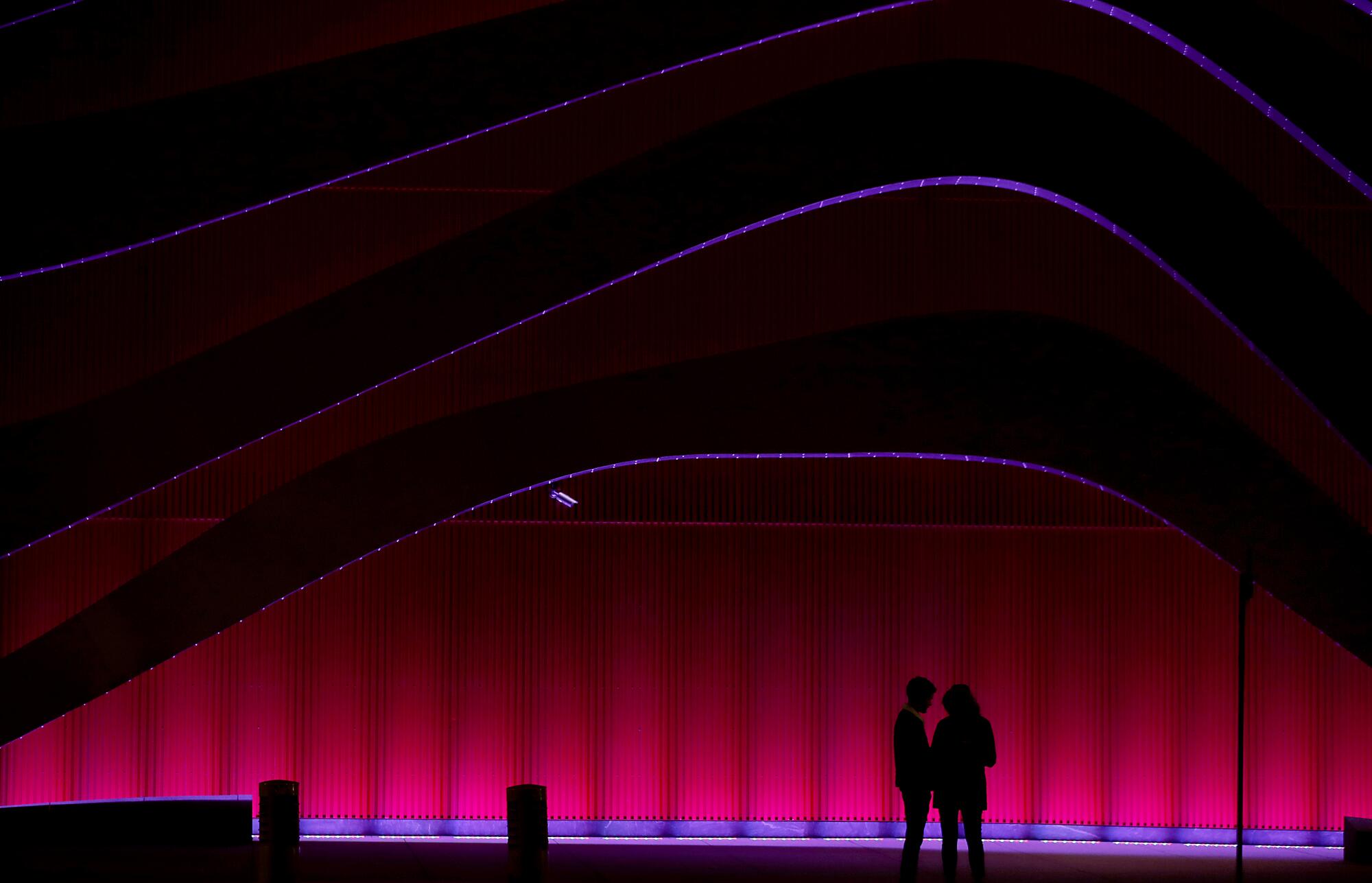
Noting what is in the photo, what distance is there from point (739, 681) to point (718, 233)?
257 inches

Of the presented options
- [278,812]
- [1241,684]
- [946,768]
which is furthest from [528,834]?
[1241,684]

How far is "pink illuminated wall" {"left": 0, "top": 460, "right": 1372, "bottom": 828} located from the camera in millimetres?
17078

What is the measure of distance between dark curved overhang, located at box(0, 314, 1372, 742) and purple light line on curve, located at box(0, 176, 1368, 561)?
3.22 ft

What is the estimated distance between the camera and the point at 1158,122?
474 inches

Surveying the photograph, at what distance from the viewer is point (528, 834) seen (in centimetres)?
977

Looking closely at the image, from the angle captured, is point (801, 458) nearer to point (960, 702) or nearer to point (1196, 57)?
point (960, 702)

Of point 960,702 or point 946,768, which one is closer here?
point 946,768

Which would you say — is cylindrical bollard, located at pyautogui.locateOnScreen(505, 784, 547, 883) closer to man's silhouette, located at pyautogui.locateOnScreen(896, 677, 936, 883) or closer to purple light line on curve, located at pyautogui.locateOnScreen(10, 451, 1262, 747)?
man's silhouette, located at pyautogui.locateOnScreen(896, 677, 936, 883)

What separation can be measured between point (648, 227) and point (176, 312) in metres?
5.74

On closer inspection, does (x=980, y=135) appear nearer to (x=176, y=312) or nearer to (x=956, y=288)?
(x=956, y=288)

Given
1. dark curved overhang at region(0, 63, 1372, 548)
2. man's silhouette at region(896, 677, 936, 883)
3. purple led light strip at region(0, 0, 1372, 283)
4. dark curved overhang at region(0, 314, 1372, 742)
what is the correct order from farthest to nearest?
1. dark curved overhang at region(0, 314, 1372, 742)
2. dark curved overhang at region(0, 63, 1372, 548)
3. purple led light strip at region(0, 0, 1372, 283)
4. man's silhouette at region(896, 677, 936, 883)

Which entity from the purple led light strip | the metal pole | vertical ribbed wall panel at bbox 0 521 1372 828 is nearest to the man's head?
the metal pole

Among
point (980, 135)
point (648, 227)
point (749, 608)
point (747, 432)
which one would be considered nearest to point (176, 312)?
point (648, 227)

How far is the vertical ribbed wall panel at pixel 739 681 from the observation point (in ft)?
56.0
